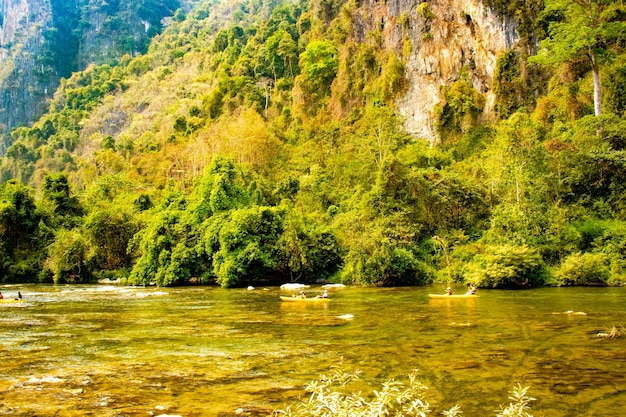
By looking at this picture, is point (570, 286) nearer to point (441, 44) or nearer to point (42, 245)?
point (441, 44)

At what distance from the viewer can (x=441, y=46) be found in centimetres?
5519

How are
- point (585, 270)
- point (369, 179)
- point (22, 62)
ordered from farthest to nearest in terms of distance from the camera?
1. point (22, 62)
2. point (369, 179)
3. point (585, 270)

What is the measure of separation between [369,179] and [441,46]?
18.6 metres

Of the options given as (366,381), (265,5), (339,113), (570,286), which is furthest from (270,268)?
(265,5)

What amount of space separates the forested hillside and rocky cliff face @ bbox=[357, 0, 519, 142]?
377 mm

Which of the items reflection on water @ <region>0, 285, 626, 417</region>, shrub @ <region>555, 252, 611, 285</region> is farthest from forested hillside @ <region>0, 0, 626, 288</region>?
reflection on water @ <region>0, 285, 626, 417</region>

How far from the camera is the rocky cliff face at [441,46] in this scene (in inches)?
2013

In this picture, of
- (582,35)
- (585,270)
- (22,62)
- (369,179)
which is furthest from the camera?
(22,62)

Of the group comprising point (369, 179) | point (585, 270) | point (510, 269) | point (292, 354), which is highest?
point (369, 179)

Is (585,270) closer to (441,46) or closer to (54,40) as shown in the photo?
(441,46)

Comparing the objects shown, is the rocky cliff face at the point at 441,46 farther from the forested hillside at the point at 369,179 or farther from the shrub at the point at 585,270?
the shrub at the point at 585,270

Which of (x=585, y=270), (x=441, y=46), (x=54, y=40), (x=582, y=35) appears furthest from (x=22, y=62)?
(x=585, y=270)

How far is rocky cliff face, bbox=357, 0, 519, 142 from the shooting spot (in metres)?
51.1

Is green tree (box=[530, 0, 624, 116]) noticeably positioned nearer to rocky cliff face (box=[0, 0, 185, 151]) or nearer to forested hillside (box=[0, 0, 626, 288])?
forested hillside (box=[0, 0, 626, 288])
